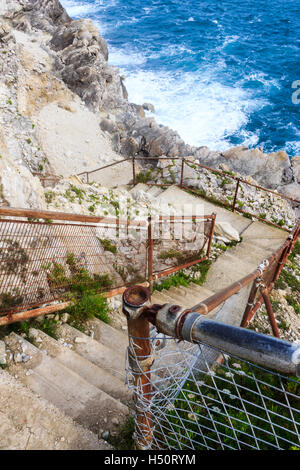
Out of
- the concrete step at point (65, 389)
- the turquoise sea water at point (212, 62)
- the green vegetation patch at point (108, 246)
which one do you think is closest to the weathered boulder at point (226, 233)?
the green vegetation patch at point (108, 246)

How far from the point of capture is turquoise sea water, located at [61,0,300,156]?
2455 centimetres

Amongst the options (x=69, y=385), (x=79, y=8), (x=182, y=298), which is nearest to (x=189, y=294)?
(x=182, y=298)

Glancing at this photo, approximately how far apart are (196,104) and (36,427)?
26921mm

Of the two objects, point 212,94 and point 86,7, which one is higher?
point 86,7

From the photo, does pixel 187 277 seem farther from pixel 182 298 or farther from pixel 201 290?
pixel 182 298

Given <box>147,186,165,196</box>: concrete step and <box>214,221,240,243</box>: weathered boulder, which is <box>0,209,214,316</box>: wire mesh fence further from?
<box>147,186,165,196</box>: concrete step

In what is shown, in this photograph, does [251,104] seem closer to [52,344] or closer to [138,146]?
[138,146]

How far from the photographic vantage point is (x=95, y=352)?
12.9 ft

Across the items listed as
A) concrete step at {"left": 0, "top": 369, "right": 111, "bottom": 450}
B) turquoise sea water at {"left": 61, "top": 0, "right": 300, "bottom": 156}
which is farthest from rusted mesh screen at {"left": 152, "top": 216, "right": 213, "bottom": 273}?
turquoise sea water at {"left": 61, "top": 0, "right": 300, "bottom": 156}

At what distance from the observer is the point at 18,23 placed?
78.4 ft

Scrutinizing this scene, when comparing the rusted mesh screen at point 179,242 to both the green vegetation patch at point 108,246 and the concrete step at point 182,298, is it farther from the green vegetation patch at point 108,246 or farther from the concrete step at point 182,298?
the green vegetation patch at point 108,246
